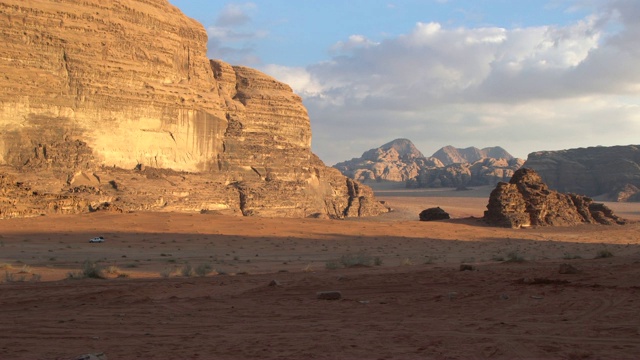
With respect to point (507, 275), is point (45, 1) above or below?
above

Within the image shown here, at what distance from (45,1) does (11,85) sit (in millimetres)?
6615

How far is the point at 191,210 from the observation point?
44.7 m

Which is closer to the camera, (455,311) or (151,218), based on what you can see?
(455,311)

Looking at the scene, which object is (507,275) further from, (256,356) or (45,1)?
(45,1)

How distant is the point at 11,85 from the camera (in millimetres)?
39281

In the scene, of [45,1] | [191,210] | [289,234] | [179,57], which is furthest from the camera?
[179,57]

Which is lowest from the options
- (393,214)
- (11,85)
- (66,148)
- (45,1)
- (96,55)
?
(393,214)

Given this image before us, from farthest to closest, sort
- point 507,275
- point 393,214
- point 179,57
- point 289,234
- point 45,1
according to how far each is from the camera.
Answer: point 393,214 → point 179,57 → point 45,1 → point 289,234 → point 507,275

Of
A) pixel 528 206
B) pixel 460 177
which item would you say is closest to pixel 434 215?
pixel 528 206

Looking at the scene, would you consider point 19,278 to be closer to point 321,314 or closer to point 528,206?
point 321,314

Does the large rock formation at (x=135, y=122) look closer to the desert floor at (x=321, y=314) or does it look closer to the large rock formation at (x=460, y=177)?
Result: the desert floor at (x=321, y=314)

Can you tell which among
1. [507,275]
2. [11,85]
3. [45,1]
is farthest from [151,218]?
[507,275]

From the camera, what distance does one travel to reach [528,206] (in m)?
44.2

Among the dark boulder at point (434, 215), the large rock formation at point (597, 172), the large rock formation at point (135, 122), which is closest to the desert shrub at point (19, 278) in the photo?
the large rock formation at point (135, 122)
